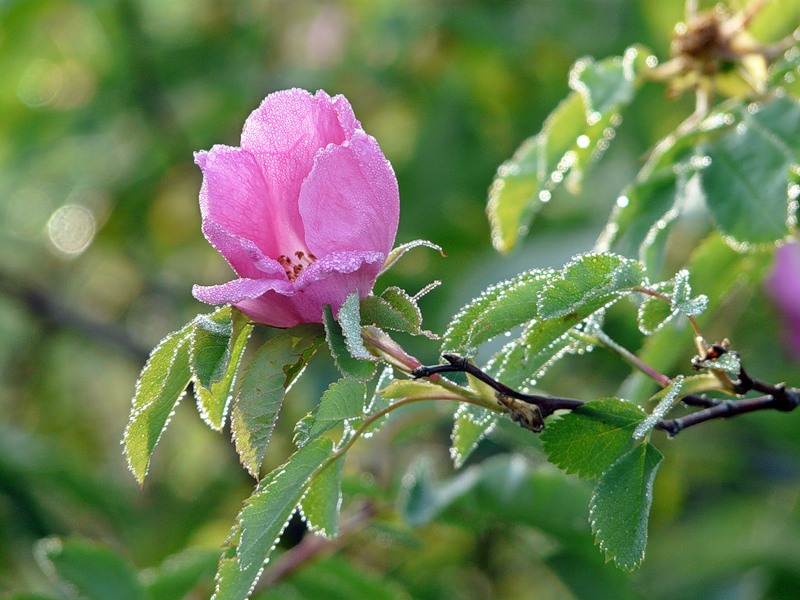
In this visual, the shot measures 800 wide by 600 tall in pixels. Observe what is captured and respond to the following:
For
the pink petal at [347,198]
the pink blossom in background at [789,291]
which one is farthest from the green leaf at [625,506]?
the pink blossom in background at [789,291]

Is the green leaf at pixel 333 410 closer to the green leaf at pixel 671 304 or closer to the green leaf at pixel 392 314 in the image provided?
the green leaf at pixel 392 314

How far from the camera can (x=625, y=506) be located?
2.10 feet

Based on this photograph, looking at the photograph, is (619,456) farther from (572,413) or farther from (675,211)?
(675,211)

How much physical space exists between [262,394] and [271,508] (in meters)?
0.07

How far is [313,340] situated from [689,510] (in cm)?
155

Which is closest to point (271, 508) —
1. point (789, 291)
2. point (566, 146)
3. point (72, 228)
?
point (566, 146)

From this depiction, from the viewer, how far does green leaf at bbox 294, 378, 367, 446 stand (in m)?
0.62

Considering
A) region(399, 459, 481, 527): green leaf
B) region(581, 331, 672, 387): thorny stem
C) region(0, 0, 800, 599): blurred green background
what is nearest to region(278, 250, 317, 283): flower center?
region(581, 331, 672, 387): thorny stem

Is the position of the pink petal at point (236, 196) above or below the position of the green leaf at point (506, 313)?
above

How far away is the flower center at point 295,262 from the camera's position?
662 mm

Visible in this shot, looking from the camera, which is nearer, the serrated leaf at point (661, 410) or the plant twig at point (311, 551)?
the serrated leaf at point (661, 410)

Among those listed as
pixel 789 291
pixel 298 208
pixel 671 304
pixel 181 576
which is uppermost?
pixel 298 208

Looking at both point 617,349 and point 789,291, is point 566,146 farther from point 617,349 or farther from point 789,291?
point 789,291

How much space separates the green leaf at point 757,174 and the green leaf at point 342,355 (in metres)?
0.42
